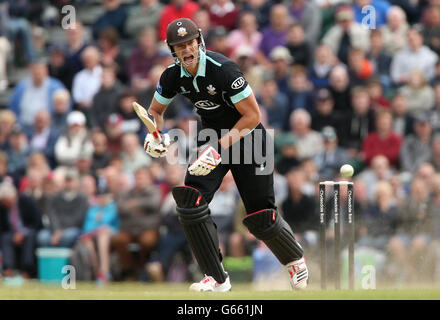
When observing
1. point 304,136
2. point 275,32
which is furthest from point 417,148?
point 275,32

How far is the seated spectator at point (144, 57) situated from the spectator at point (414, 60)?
13.5 ft

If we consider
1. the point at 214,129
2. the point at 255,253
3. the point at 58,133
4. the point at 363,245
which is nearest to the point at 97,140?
the point at 58,133

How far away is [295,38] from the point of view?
1533 cm

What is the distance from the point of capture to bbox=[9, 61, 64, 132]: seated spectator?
15.9m

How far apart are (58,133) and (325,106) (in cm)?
442

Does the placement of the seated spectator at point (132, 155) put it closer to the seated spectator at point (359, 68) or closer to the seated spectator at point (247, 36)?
the seated spectator at point (247, 36)

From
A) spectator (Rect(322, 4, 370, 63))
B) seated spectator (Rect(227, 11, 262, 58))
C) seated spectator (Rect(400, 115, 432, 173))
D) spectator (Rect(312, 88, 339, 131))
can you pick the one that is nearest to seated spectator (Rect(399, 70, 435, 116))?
seated spectator (Rect(400, 115, 432, 173))

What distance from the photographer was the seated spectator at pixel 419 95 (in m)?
13.9

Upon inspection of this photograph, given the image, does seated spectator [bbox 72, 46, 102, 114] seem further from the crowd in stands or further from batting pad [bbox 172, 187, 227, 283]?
batting pad [bbox 172, 187, 227, 283]

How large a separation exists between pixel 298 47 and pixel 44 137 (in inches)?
176

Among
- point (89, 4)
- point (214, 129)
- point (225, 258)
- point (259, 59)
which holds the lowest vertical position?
point (225, 258)

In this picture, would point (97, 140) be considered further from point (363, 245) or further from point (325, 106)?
point (363, 245)

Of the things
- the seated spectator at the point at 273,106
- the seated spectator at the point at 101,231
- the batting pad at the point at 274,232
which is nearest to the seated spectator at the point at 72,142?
the seated spectator at the point at 101,231

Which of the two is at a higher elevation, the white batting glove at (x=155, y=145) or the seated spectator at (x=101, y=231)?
the white batting glove at (x=155, y=145)
